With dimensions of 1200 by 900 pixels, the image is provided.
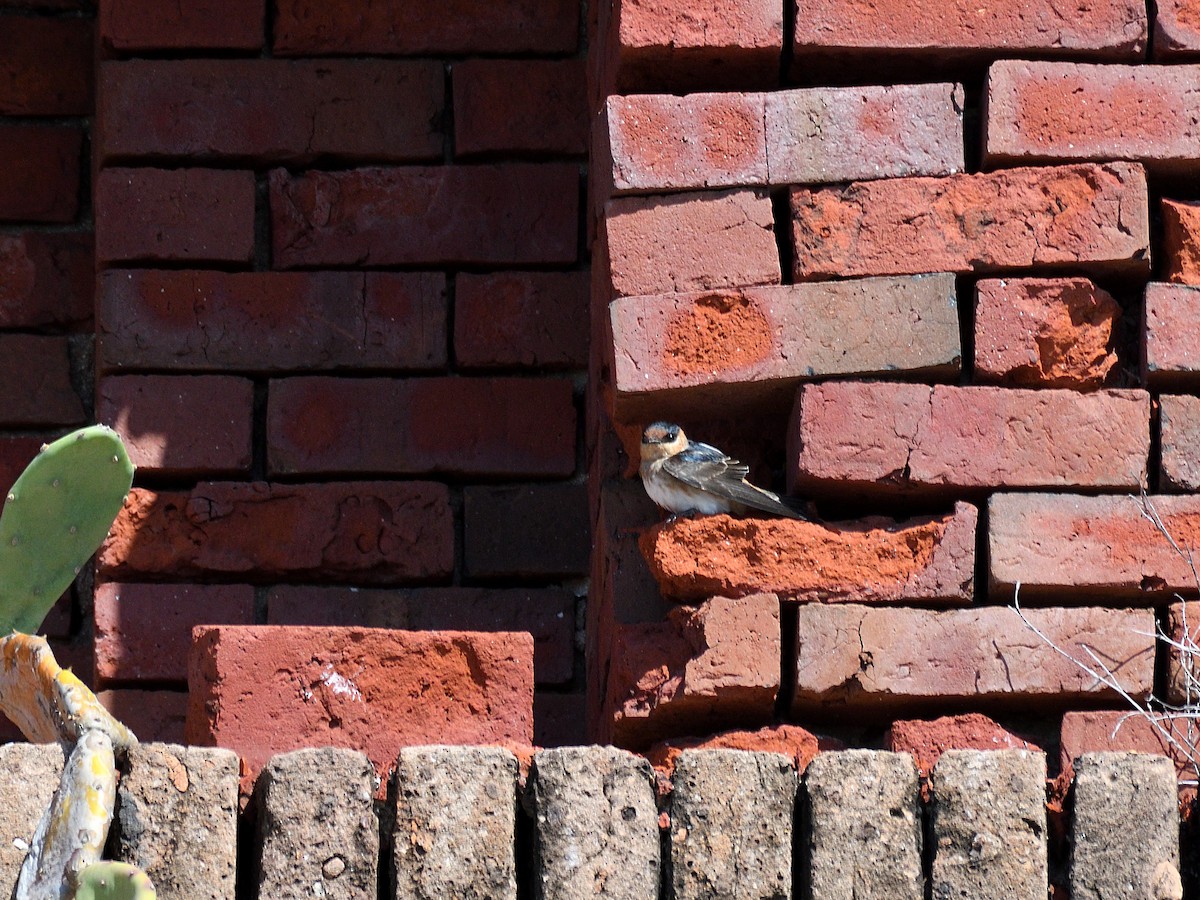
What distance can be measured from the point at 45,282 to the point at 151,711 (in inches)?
38.1

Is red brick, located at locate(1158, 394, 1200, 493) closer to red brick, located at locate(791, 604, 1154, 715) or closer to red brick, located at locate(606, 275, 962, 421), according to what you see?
red brick, located at locate(791, 604, 1154, 715)

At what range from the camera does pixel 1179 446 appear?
3.12 m

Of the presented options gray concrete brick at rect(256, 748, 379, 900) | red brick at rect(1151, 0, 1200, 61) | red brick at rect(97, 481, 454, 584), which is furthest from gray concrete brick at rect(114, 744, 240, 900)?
red brick at rect(1151, 0, 1200, 61)

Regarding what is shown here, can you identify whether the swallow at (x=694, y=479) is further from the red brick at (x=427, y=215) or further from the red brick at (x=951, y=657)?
the red brick at (x=427, y=215)

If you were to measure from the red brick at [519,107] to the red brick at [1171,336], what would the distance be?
1217mm

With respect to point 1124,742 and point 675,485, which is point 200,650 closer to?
point 675,485

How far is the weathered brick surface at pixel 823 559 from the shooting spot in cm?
304

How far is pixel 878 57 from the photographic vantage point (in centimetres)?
323

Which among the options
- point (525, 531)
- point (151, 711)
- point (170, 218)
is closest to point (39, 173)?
point (170, 218)

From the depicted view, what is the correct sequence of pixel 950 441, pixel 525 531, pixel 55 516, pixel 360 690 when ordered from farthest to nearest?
pixel 525 531 → pixel 950 441 → pixel 360 690 → pixel 55 516

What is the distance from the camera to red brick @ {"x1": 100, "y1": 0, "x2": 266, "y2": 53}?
12.7ft

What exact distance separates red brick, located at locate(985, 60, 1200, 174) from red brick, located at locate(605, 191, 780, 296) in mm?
406

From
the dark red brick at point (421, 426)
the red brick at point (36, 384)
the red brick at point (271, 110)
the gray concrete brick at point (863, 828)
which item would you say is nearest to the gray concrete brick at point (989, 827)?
the gray concrete brick at point (863, 828)

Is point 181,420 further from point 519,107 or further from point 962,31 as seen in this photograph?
point 962,31
